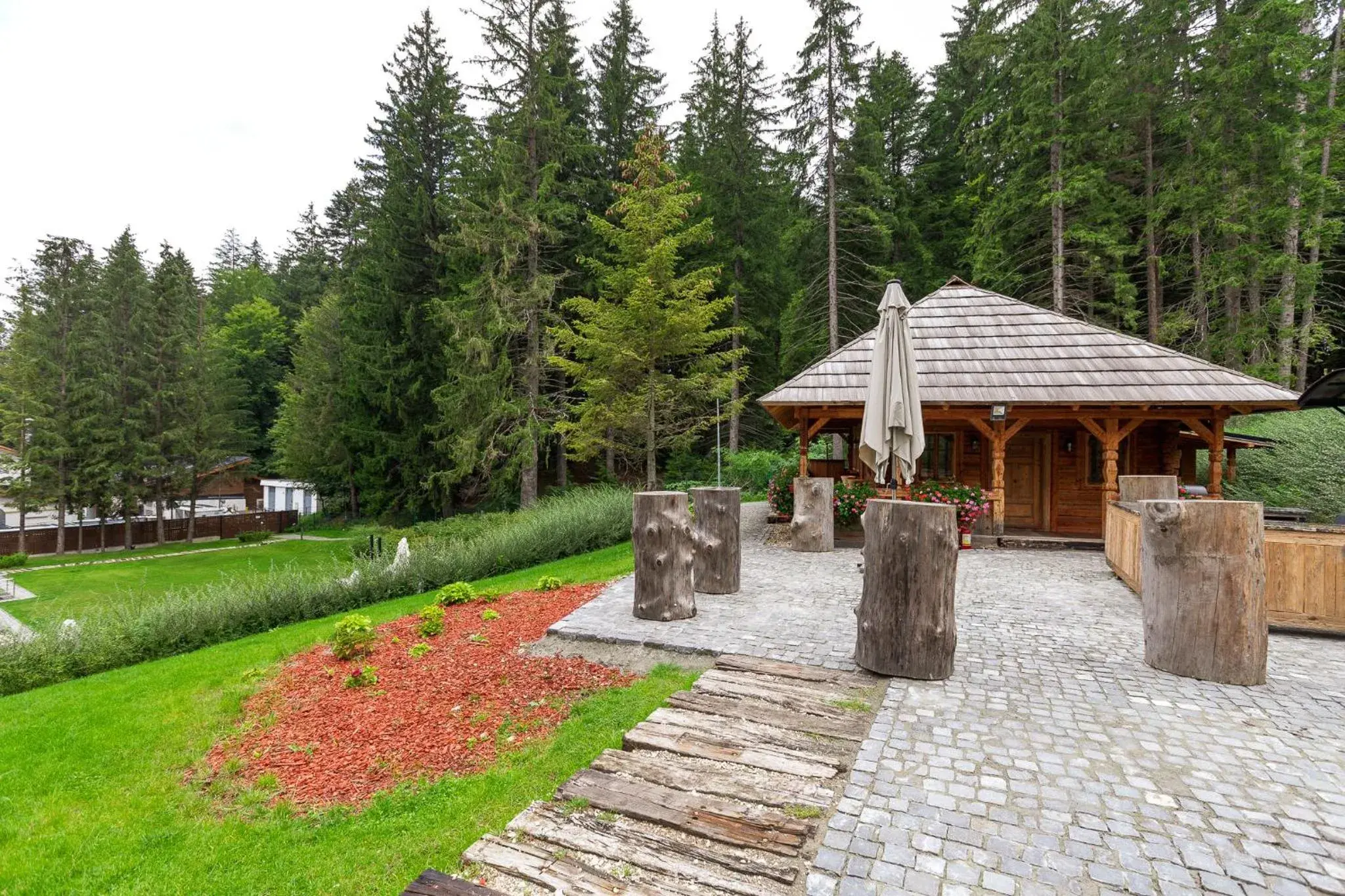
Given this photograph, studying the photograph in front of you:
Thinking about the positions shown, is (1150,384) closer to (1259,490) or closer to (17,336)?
(1259,490)

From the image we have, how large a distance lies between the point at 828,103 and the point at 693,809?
20.1 m

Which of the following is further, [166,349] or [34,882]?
[166,349]

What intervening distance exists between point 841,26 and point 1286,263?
13.2 meters

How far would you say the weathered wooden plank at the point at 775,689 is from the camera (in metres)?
3.81

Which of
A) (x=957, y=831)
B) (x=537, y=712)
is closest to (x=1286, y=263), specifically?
(x=957, y=831)

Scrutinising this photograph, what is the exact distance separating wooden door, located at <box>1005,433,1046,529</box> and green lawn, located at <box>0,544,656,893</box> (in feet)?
30.4

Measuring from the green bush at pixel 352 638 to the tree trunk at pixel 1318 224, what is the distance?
755 inches

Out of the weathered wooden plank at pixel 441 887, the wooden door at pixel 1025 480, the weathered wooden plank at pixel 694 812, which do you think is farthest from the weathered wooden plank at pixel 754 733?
the wooden door at pixel 1025 480

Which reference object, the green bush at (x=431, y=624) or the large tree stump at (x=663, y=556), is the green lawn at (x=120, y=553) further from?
the large tree stump at (x=663, y=556)

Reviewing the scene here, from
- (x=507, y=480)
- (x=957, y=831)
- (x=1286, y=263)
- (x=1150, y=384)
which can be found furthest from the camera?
(x=507, y=480)

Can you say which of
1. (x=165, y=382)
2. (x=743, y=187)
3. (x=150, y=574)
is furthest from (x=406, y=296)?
(x=165, y=382)

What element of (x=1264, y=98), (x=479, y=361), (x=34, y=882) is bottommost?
(x=34, y=882)

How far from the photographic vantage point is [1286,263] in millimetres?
13188

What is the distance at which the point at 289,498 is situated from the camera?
112ft
